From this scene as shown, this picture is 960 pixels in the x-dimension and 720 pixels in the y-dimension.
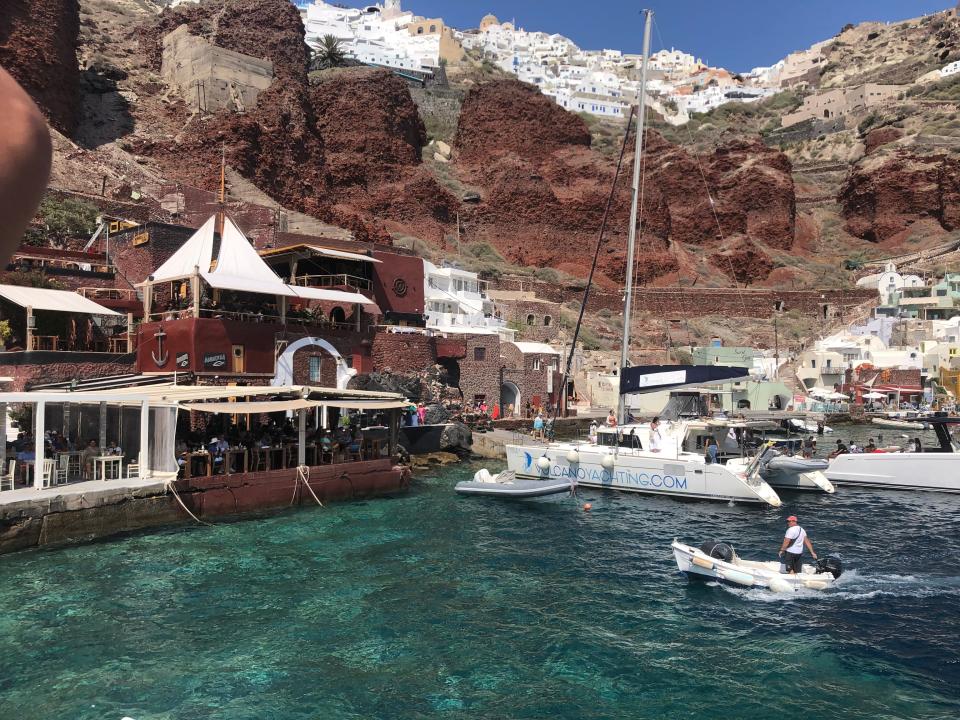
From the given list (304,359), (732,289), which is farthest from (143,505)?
(732,289)

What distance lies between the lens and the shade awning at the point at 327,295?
1120 inches

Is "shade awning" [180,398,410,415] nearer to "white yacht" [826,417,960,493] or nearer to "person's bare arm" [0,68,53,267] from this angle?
"person's bare arm" [0,68,53,267]

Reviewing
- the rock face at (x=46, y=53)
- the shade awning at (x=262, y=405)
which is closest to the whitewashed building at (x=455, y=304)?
the shade awning at (x=262, y=405)

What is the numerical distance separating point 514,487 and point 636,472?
4473 mm

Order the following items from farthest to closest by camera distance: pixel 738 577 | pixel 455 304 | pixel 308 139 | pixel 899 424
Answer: pixel 308 139 < pixel 455 304 < pixel 899 424 < pixel 738 577

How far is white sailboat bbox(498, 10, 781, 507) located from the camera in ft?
74.0

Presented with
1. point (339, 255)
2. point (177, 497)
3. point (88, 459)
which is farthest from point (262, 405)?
point (339, 255)

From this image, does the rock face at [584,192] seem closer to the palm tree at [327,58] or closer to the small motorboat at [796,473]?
the palm tree at [327,58]

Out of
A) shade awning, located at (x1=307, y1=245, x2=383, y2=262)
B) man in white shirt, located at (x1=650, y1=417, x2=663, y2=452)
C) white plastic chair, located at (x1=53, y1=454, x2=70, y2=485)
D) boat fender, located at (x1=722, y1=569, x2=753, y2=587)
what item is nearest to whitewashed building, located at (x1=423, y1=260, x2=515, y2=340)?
shade awning, located at (x1=307, y1=245, x2=383, y2=262)

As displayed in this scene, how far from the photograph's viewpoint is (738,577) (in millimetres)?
14430

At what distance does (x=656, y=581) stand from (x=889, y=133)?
103 metres

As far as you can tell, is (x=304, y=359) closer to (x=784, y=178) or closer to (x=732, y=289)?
(x=732, y=289)

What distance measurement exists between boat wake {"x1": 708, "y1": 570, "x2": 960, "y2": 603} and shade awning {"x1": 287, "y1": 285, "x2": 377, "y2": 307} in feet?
64.8

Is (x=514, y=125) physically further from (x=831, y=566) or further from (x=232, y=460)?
(x=831, y=566)
